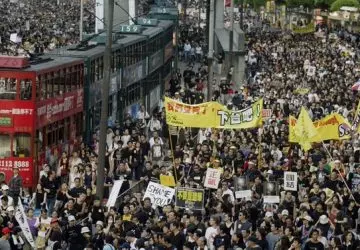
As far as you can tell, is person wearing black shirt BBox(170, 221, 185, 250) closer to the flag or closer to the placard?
the placard

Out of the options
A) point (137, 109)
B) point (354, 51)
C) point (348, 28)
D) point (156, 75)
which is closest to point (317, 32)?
point (348, 28)

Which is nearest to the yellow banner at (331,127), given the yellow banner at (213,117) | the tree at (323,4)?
the yellow banner at (213,117)

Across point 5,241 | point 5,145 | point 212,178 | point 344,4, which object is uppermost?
point 5,241

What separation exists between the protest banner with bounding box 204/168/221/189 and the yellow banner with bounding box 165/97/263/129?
4715mm

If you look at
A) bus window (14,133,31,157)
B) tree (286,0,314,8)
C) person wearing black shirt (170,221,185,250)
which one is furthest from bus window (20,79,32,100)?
tree (286,0,314,8)

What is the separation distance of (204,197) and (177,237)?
12.3ft

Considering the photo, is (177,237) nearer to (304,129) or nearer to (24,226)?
(24,226)

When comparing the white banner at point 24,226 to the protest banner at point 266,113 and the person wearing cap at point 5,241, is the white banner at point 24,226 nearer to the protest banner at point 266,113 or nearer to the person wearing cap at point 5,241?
the person wearing cap at point 5,241

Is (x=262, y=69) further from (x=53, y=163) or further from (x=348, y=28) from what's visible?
(x=348, y=28)

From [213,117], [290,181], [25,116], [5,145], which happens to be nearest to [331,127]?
[213,117]

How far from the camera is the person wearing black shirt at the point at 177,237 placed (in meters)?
20.0

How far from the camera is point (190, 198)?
23203 mm

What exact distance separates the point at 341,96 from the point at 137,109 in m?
6.12

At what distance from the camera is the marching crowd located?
2008cm
